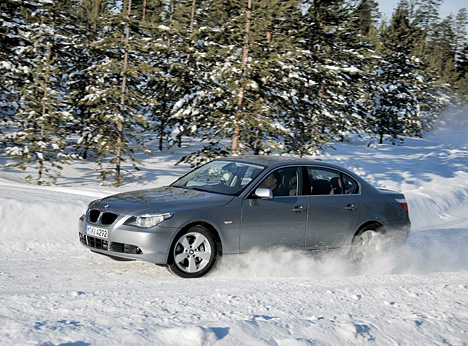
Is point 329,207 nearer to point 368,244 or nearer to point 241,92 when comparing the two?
point 368,244

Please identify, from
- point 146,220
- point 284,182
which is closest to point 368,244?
point 284,182

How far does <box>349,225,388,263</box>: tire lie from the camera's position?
316 inches

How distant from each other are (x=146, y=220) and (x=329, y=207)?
9.43ft

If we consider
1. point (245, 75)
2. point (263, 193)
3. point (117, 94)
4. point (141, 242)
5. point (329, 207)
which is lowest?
point (141, 242)

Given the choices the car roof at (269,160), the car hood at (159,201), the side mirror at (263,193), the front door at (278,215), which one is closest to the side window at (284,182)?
the front door at (278,215)

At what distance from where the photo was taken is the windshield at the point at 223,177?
7.16 m

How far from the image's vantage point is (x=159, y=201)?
21.4 ft

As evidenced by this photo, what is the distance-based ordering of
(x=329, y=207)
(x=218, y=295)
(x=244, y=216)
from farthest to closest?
(x=329, y=207)
(x=244, y=216)
(x=218, y=295)

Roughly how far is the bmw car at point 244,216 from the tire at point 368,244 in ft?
0.05

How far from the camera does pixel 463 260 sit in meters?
8.66

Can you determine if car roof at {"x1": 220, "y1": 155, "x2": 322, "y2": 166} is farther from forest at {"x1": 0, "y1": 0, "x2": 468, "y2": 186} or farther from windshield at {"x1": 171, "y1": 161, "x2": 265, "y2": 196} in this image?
forest at {"x1": 0, "y1": 0, "x2": 468, "y2": 186}

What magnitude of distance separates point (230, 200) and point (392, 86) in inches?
1618

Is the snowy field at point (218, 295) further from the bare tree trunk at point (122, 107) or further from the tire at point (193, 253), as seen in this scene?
the bare tree trunk at point (122, 107)

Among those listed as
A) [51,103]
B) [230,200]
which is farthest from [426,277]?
[51,103]
